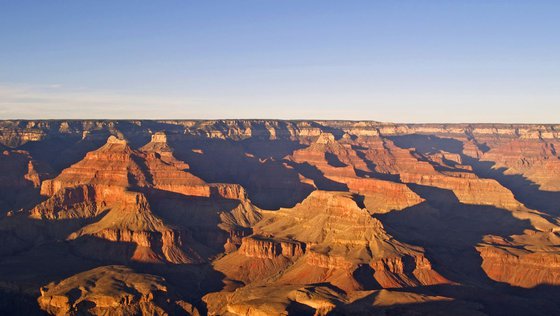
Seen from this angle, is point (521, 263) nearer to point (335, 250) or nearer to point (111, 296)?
point (335, 250)

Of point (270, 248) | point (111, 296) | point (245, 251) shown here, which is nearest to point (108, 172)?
point (245, 251)

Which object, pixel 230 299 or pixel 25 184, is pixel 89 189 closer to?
pixel 25 184

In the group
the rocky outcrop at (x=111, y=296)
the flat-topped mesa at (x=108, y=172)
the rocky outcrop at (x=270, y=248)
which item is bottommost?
the rocky outcrop at (x=111, y=296)

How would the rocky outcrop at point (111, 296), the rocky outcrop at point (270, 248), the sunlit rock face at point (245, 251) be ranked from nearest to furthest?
the rocky outcrop at point (111, 296) < the sunlit rock face at point (245, 251) < the rocky outcrop at point (270, 248)

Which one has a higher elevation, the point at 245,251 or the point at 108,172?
the point at 108,172

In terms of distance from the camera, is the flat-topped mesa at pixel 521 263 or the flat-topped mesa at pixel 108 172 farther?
the flat-topped mesa at pixel 108 172

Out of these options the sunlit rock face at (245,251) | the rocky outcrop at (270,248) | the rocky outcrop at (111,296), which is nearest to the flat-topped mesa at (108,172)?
the sunlit rock face at (245,251)

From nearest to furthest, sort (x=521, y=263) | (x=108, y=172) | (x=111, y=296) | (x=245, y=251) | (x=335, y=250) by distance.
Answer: (x=111, y=296) → (x=335, y=250) → (x=521, y=263) → (x=245, y=251) → (x=108, y=172)

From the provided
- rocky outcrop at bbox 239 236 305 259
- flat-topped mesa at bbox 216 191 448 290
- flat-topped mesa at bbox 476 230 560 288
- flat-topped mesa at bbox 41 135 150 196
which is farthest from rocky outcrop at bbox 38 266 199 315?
flat-topped mesa at bbox 476 230 560 288

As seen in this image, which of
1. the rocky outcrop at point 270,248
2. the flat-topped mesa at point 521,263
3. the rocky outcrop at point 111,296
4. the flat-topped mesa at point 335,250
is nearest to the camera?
the rocky outcrop at point 111,296

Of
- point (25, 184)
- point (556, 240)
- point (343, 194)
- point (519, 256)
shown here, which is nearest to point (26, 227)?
point (25, 184)

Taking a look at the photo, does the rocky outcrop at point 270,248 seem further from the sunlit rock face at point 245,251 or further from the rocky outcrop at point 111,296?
the rocky outcrop at point 111,296
